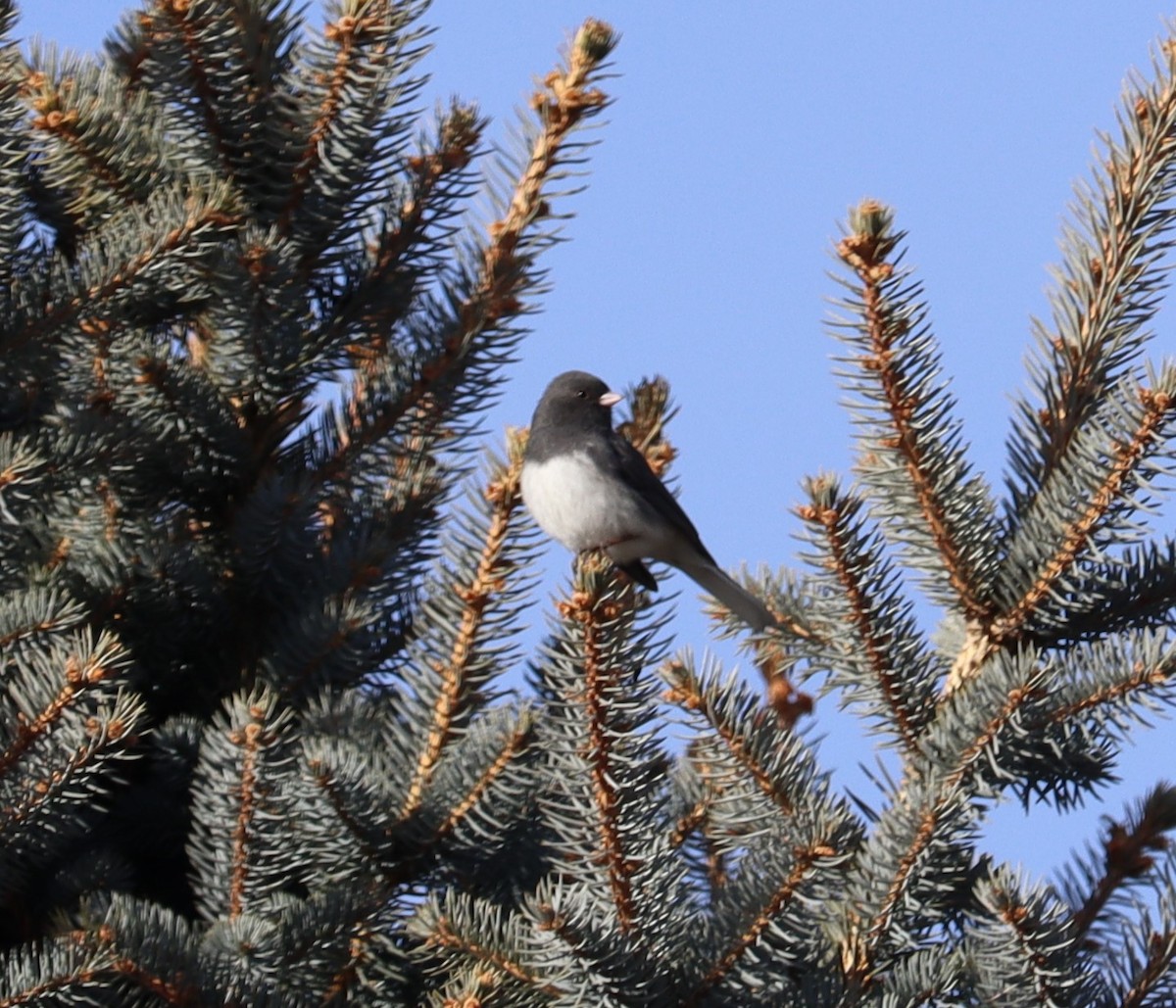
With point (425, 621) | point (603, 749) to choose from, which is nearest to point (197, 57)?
point (425, 621)

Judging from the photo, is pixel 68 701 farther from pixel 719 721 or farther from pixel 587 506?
pixel 587 506

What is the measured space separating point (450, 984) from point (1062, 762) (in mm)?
787

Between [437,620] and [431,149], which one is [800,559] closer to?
[437,620]

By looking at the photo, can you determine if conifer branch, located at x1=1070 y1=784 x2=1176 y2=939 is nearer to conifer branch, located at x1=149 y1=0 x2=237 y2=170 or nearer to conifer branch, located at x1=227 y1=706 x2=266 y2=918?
conifer branch, located at x1=227 y1=706 x2=266 y2=918

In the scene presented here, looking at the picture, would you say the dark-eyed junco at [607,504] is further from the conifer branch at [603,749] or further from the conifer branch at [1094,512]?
the conifer branch at [603,749]

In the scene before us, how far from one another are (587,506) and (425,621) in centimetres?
137

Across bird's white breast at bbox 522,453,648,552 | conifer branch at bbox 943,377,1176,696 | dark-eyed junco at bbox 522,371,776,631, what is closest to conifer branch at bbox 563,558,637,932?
conifer branch at bbox 943,377,1176,696

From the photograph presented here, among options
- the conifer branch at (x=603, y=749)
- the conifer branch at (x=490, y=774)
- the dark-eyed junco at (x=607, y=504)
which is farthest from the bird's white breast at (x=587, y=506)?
the conifer branch at (x=603, y=749)

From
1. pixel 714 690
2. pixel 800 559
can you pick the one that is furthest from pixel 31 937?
pixel 800 559

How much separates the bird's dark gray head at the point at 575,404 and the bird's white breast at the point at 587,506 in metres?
0.34

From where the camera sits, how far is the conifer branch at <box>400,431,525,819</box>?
2.05 meters

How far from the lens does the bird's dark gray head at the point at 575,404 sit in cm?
400

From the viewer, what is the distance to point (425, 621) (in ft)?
7.27

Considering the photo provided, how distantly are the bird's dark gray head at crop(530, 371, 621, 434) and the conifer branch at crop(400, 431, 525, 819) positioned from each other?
1.77 meters
